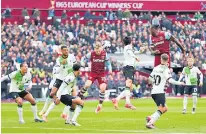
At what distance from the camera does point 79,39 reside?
56.7 metres

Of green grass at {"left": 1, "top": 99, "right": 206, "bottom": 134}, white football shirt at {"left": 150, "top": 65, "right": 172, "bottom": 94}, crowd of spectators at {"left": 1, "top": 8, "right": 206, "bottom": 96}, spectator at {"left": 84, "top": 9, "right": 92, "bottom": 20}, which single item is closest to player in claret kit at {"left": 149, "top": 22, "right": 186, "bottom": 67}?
green grass at {"left": 1, "top": 99, "right": 206, "bottom": 134}

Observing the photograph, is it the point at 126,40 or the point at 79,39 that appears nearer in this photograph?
the point at 126,40

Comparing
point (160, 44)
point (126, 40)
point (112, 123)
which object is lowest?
point (112, 123)

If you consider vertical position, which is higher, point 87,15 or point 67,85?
point 87,15

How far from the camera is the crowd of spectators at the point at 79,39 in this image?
49.0m

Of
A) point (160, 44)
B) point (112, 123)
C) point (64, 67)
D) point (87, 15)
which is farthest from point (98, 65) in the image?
point (87, 15)

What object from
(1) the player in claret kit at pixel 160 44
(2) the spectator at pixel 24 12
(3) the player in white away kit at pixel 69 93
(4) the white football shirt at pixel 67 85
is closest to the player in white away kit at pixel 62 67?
(3) the player in white away kit at pixel 69 93

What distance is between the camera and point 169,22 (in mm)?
61156

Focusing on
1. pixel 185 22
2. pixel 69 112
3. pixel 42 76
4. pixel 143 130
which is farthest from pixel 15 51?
pixel 143 130

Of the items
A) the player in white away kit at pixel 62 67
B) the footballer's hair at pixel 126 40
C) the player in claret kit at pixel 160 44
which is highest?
the footballer's hair at pixel 126 40

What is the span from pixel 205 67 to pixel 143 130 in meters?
32.1

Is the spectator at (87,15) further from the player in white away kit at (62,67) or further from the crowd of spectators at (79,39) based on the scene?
the player in white away kit at (62,67)

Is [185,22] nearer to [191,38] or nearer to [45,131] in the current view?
[191,38]

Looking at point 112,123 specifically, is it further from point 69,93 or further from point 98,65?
point 98,65
